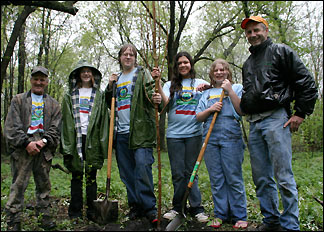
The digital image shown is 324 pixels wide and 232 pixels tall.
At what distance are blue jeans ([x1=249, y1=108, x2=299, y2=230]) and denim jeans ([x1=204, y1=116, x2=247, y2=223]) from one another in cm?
24

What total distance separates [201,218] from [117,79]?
7.31ft

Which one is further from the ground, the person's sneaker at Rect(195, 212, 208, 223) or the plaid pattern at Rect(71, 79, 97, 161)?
the plaid pattern at Rect(71, 79, 97, 161)

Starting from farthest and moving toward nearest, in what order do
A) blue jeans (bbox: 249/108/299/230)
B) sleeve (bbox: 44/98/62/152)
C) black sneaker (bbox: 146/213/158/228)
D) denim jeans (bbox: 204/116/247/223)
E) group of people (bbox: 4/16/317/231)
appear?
sleeve (bbox: 44/98/62/152) < denim jeans (bbox: 204/116/247/223) < black sneaker (bbox: 146/213/158/228) < group of people (bbox: 4/16/317/231) < blue jeans (bbox: 249/108/299/230)

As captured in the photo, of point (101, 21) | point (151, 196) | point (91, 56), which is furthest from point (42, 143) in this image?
point (91, 56)

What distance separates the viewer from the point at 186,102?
3824mm

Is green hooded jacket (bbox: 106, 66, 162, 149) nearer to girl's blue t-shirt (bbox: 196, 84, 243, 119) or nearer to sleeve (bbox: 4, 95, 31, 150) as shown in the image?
girl's blue t-shirt (bbox: 196, 84, 243, 119)

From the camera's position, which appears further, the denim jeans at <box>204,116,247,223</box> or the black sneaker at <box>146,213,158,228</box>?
the denim jeans at <box>204,116,247,223</box>

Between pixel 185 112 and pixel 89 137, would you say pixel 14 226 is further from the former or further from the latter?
pixel 185 112

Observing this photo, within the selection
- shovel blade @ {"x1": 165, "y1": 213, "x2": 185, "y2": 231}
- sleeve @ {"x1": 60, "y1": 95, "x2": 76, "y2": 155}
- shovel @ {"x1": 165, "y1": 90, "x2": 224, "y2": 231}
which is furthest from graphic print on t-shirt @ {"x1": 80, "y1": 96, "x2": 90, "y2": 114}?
shovel blade @ {"x1": 165, "y1": 213, "x2": 185, "y2": 231}

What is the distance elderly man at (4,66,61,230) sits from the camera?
3447 mm

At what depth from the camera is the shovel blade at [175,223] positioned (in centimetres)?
304

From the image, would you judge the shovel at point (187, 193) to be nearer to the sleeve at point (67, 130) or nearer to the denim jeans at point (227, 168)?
the denim jeans at point (227, 168)

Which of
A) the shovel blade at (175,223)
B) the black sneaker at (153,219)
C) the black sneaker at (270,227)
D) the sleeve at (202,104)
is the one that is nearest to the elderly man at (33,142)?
the black sneaker at (153,219)

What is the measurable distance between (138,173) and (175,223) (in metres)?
0.79
